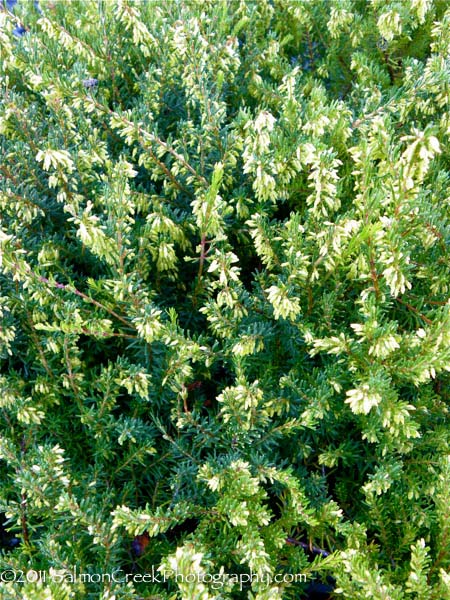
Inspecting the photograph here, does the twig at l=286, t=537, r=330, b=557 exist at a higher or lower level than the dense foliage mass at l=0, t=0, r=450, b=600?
lower

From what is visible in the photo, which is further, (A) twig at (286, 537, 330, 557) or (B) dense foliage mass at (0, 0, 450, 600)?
(A) twig at (286, 537, 330, 557)

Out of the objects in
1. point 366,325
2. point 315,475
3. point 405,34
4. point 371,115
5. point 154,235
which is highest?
point 405,34

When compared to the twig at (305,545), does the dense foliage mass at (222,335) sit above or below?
above

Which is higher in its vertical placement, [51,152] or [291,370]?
[51,152]

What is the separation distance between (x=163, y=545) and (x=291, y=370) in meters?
0.62

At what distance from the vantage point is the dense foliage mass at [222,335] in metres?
1.46

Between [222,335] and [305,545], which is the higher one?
[222,335]

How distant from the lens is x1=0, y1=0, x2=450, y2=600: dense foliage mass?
1.46m

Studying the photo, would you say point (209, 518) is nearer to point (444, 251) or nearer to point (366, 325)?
point (366, 325)

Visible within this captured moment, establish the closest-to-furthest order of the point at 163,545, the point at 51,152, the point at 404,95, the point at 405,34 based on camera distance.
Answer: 1. the point at 51,152
2. the point at 163,545
3. the point at 404,95
4. the point at 405,34

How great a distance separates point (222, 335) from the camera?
5.45 ft

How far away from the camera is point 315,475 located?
1706 millimetres

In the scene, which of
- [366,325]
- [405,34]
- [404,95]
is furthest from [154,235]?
[405,34]

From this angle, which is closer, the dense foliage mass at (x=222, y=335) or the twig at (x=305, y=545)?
the dense foliage mass at (x=222, y=335)
